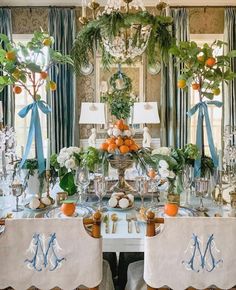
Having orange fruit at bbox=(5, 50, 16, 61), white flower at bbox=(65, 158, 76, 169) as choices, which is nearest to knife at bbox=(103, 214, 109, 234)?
white flower at bbox=(65, 158, 76, 169)

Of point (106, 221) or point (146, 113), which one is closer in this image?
point (106, 221)

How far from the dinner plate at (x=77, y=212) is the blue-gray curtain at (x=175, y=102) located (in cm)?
374

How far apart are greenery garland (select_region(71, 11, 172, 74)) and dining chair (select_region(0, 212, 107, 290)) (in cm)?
144

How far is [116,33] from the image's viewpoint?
7.59 feet

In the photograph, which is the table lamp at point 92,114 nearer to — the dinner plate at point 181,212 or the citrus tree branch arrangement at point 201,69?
the citrus tree branch arrangement at point 201,69

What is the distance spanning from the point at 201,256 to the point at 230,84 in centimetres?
467

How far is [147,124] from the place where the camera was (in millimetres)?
5586

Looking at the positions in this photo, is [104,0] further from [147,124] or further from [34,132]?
[34,132]

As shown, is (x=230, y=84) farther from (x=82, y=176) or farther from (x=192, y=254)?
(x=192, y=254)

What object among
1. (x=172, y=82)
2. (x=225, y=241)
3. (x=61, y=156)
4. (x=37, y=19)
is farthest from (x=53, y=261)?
(x=37, y=19)

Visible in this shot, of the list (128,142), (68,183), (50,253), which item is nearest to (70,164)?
(68,183)

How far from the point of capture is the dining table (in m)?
1.57

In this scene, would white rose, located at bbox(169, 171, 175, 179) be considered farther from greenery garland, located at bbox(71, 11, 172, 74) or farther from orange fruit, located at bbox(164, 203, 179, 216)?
greenery garland, located at bbox(71, 11, 172, 74)

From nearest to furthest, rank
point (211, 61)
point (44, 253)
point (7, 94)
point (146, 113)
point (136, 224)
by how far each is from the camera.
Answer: point (44, 253), point (136, 224), point (211, 61), point (146, 113), point (7, 94)
